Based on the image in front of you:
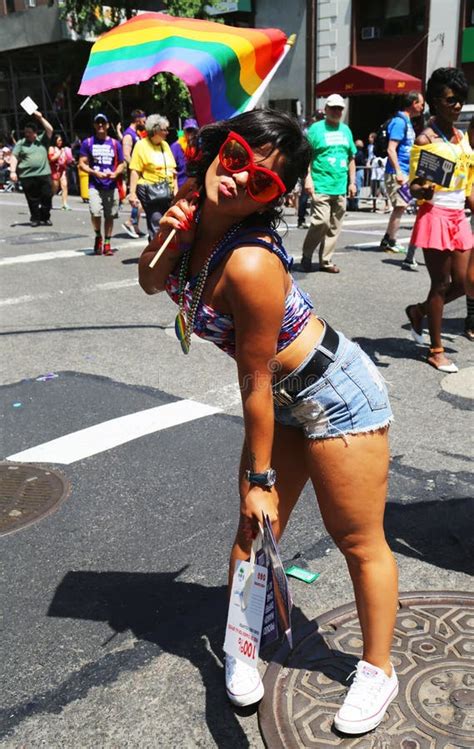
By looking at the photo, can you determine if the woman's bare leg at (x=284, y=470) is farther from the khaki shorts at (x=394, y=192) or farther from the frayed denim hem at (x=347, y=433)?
the khaki shorts at (x=394, y=192)

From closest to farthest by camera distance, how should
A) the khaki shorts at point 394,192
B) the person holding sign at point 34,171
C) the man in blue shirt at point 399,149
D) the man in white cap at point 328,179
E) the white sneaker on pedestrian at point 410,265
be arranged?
the man in white cap at point 328,179 < the white sneaker on pedestrian at point 410,265 < the khaki shorts at point 394,192 < the man in blue shirt at point 399,149 < the person holding sign at point 34,171

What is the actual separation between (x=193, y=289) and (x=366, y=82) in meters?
18.1

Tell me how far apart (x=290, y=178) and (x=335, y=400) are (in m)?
0.65

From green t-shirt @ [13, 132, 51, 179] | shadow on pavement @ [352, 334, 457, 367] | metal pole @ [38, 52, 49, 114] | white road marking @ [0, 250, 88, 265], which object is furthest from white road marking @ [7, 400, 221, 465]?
metal pole @ [38, 52, 49, 114]

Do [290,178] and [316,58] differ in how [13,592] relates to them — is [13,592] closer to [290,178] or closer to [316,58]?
[290,178]

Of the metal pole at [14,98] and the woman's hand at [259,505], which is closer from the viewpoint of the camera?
the woman's hand at [259,505]

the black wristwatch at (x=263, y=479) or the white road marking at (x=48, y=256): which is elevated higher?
the black wristwatch at (x=263, y=479)

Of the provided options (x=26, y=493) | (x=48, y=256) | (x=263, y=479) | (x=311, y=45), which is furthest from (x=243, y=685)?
(x=311, y=45)

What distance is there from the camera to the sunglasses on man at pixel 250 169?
1973mm

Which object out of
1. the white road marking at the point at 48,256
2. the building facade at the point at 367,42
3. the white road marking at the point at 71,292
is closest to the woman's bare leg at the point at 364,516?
the white road marking at the point at 71,292

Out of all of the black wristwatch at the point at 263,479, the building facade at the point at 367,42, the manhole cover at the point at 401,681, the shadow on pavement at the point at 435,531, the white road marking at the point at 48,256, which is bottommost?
the shadow on pavement at the point at 435,531

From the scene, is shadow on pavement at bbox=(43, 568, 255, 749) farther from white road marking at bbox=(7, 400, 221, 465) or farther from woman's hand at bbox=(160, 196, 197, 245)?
woman's hand at bbox=(160, 196, 197, 245)

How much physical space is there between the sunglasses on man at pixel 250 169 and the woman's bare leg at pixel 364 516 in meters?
0.74

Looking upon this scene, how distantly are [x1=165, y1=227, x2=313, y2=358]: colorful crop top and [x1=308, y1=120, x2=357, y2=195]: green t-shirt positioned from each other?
7.68 metres
